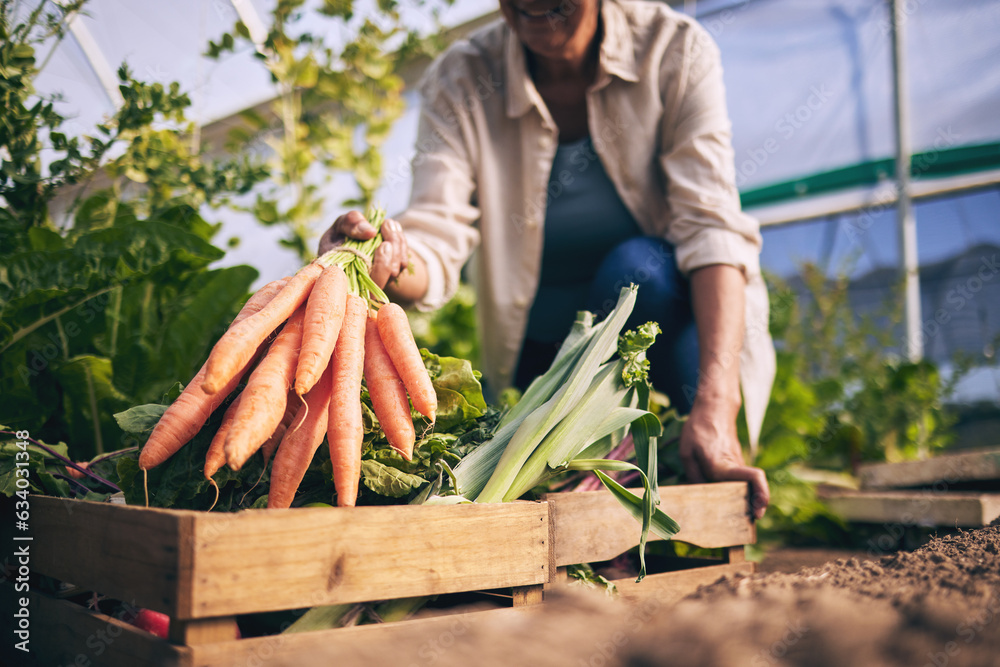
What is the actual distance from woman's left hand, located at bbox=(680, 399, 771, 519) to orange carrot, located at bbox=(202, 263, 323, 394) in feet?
3.08

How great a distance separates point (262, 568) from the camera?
0.82 m

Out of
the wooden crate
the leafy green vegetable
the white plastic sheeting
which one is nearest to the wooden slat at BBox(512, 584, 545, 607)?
the wooden crate

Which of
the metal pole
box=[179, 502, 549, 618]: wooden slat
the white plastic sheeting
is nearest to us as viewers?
box=[179, 502, 549, 618]: wooden slat

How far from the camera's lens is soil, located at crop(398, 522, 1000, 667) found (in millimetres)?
691

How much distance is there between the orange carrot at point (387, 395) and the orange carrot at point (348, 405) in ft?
0.09

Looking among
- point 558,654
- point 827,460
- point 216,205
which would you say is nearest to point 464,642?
point 558,654

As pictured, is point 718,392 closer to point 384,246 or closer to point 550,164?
point 384,246

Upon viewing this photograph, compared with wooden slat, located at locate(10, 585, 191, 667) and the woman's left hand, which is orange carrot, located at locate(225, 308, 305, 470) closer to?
wooden slat, located at locate(10, 585, 191, 667)

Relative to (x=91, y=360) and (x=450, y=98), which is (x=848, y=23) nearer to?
(x=450, y=98)

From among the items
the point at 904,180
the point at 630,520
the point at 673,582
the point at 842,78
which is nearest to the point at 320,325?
the point at 630,520

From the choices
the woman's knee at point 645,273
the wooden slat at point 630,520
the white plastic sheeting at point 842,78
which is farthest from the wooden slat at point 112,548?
the white plastic sheeting at point 842,78

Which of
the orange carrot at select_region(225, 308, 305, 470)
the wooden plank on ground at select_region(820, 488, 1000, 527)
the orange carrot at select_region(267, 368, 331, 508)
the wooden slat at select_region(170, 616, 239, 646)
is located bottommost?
the wooden plank on ground at select_region(820, 488, 1000, 527)

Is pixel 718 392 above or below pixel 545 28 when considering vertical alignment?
below

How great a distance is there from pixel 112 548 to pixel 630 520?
0.90 meters
